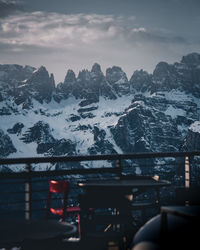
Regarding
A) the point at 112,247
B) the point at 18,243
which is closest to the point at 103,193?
the point at 112,247

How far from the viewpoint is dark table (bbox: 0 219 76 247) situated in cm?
367

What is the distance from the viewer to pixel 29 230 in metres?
4.02

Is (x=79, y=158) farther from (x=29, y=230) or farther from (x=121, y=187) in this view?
(x=29, y=230)

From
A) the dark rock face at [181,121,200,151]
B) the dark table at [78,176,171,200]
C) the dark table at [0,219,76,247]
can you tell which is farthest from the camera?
the dark rock face at [181,121,200,151]

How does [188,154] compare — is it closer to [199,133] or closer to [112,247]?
[112,247]

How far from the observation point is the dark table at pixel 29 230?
367 cm

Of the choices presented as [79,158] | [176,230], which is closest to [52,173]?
[79,158]

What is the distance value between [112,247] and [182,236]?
7.13 feet

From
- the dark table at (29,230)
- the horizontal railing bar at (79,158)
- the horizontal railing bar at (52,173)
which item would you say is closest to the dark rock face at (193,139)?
the horizontal railing bar at (79,158)

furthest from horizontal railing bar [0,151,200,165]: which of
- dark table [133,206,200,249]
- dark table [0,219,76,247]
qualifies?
dark table [133,206,200,249]

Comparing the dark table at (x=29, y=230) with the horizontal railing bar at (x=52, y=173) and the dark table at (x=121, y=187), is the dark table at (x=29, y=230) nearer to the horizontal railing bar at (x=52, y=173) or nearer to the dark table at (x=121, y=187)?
the dark table at (x=121, y=187)

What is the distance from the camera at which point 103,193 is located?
5.06 metres

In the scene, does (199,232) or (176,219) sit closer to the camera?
(199,232)

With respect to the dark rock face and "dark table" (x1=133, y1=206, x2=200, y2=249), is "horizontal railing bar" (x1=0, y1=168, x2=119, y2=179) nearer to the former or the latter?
"dark table" (x1=133, y1=206, x2=200, y2=249)
